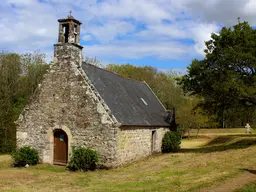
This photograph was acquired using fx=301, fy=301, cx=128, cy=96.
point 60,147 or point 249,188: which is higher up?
point 60,147

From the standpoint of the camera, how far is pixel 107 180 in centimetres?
1336

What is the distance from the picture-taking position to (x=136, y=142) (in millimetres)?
19031

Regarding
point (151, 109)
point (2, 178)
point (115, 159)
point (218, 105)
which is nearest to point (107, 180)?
point (115, 159)

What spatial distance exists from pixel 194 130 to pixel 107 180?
131 ft

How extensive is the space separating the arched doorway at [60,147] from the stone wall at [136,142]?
354 centimetres

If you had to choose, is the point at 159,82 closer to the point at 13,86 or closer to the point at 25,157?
the point at 13,86

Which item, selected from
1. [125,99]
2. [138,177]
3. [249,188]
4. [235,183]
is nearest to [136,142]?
[125,99]

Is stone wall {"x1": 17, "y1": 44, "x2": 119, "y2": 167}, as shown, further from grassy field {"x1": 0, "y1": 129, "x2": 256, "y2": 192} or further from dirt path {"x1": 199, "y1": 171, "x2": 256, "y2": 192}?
dirt path {"x1": 199, "y1": 171, "x2": 256, "y2": 192}

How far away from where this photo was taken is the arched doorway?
59.8 ft

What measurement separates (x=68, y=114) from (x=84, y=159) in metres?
3.19

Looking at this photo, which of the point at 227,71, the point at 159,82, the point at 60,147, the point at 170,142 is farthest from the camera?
the point at 159,82

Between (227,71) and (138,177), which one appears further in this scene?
(227,71)

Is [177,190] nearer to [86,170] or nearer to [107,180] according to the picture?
[107,180]

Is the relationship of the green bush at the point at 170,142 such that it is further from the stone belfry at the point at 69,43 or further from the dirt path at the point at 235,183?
the dirt path at the point at 235,183
